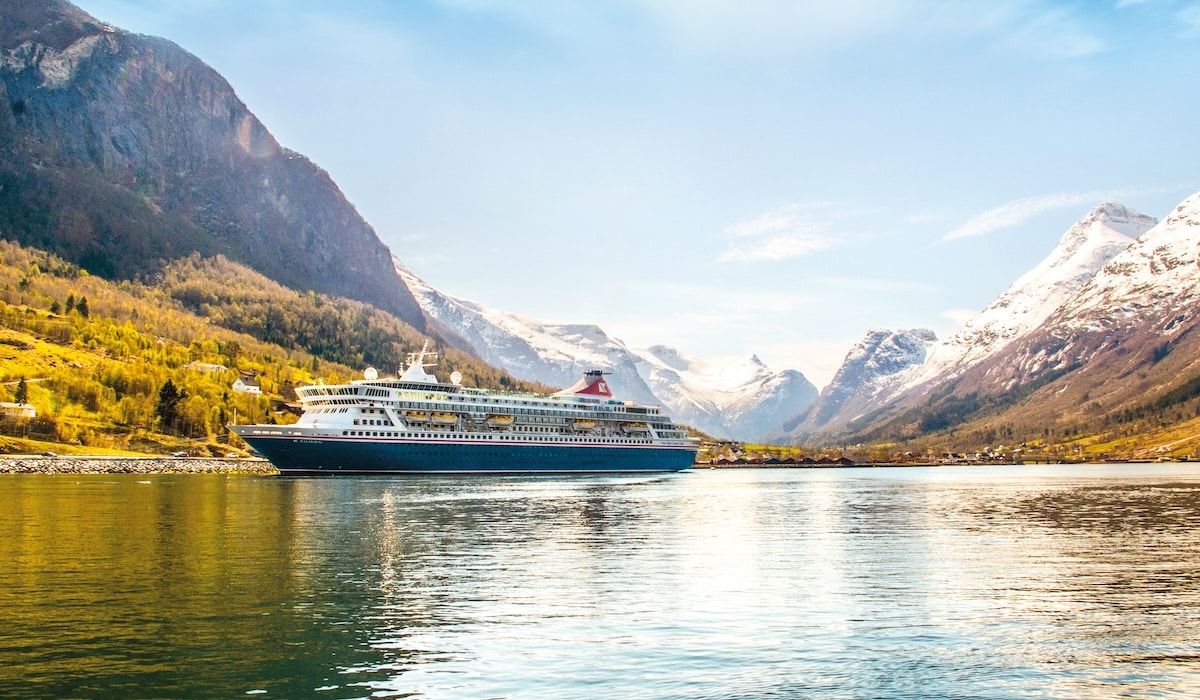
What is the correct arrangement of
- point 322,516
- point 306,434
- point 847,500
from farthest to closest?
point 306,434 → point 847,500 → point 322,516

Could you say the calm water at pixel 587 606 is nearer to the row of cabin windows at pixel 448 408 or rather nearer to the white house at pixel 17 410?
the row of cabin windows at pixel 448 408

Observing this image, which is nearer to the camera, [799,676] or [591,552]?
[799,676]

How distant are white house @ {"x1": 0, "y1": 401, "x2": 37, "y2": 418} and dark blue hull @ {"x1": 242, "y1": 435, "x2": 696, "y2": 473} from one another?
2367 inches

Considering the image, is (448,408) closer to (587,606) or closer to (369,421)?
(369,421)

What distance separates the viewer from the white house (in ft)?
582

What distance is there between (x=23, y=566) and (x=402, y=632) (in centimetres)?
2319

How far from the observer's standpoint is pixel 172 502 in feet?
283

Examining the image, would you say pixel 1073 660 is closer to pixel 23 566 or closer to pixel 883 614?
pixel 883 614

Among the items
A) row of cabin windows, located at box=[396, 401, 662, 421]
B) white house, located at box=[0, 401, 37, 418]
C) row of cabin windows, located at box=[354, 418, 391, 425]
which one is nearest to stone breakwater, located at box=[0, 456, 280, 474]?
row of cabin windows, located at box=[354, 418, 391, 425]

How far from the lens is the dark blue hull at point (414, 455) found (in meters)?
147

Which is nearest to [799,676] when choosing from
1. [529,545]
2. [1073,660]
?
[1073,660]

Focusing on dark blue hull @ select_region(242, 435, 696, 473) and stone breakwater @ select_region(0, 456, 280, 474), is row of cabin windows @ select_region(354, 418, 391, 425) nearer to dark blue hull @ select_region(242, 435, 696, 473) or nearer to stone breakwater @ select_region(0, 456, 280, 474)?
dark blue hull @ select_region(242, 435, 696, 473)

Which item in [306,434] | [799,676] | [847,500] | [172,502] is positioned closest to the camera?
[799,676]

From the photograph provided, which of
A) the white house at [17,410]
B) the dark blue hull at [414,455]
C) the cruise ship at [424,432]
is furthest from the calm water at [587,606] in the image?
the white house at [17,410]
